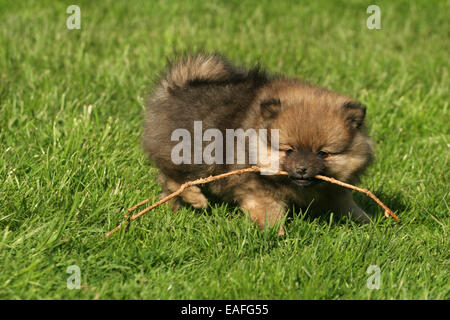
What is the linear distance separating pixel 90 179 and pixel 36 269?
1.01m

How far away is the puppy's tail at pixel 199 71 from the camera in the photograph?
3789 mm

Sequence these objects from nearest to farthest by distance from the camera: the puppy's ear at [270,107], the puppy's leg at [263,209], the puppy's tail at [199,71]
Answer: the puppy's ear at [270,107] < the puppy's leg at [263,209] < the puppy's tail at [199,71]

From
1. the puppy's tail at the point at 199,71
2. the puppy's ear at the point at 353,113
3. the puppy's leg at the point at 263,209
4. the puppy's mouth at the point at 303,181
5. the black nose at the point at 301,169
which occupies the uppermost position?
the puppy's tail at the point at 199,71

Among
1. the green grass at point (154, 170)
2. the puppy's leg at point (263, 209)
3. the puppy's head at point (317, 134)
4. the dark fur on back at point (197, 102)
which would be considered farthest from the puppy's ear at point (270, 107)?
the green grass at point (154, 170)

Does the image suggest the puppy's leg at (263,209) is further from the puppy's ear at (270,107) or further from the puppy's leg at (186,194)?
the puppy's ear at (270,107)

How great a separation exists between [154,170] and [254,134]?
0.98m

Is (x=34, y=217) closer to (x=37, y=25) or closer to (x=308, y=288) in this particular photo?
(x=308, y=288)

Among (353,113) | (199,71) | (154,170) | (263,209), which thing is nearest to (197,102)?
(199,71)

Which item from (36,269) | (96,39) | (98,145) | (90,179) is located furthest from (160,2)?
(36,269)

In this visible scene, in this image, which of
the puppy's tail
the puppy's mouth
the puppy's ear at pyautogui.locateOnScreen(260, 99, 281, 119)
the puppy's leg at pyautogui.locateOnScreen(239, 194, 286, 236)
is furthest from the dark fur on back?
the puppy's mouth

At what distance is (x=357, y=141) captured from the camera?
3426 millimetres

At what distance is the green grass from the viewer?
2.84m

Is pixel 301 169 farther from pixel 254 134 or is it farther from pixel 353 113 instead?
pixel 353 113

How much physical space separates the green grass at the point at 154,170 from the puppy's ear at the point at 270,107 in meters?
0.64
